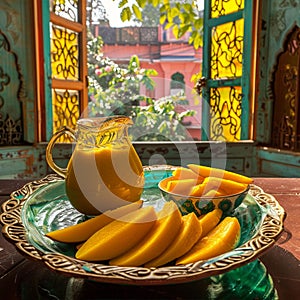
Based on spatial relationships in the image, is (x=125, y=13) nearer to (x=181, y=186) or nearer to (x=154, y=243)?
(x=181, y=186)

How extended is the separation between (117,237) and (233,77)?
1948 millimetres

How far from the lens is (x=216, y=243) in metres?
0.44

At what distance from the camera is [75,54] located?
223cm

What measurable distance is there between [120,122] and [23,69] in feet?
4.89

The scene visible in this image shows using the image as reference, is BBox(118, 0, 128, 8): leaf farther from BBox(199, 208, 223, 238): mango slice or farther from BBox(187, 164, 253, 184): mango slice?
BBox(199, 208, 223, 238): mango slice

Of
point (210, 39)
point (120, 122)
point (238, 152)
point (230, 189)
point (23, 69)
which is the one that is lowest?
point (238, 152)

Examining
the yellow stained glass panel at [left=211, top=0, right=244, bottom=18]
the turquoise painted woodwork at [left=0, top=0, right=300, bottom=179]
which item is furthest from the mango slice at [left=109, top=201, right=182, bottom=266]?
the yellow stained glass panel at [left=211, top=0, right=244, bottom=18]

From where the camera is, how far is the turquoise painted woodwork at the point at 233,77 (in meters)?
2.09

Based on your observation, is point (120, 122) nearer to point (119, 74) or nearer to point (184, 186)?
point (184, 186)

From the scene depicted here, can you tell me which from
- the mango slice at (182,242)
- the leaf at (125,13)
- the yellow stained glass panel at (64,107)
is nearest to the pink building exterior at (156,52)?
the leaf at (125,13)

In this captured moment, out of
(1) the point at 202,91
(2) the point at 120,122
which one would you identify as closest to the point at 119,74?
(1) the point at 202,91

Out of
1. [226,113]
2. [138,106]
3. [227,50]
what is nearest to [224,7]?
[227,50]

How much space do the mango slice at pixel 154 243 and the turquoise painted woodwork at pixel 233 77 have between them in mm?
1790

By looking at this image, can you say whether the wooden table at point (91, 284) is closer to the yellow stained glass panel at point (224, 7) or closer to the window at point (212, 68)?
the window at point (212, 68)
